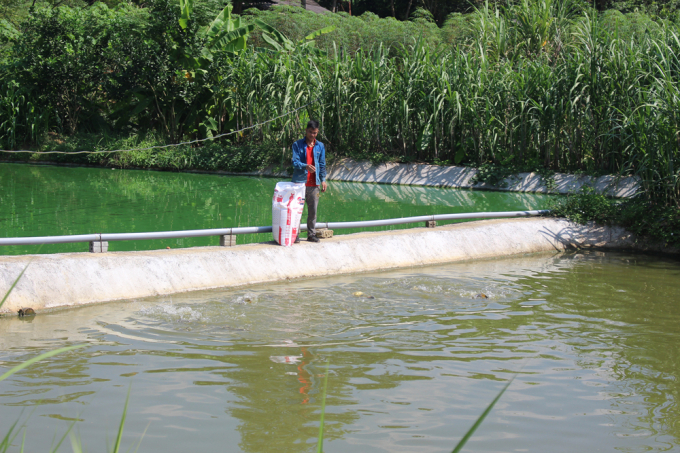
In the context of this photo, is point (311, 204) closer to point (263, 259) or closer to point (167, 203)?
point (263, 259)

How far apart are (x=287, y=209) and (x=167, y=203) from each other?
5.87 meters

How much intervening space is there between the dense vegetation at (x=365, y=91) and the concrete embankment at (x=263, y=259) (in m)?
1.90

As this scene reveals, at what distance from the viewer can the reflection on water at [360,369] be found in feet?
12.0

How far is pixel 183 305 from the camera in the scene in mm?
6270

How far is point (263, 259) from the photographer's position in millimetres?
7668

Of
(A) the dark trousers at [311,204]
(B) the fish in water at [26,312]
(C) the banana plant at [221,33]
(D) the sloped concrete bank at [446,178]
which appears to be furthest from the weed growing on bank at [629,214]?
(C) the banana plant at [221,33]

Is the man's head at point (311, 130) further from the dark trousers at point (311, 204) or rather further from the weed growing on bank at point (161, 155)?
the weed growing on bank at point (161, 155)

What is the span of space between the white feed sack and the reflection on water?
943 mm

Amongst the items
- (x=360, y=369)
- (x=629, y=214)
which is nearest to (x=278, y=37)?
(x=629, y=214)

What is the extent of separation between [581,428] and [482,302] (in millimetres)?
2966

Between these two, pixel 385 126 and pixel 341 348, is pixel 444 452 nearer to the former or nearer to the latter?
pixel 341 348

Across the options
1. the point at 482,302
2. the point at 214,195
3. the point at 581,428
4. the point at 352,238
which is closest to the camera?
the point at 581,428

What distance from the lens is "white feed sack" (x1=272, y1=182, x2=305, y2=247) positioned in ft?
25.6

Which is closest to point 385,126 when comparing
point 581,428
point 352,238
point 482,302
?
point 352,238
